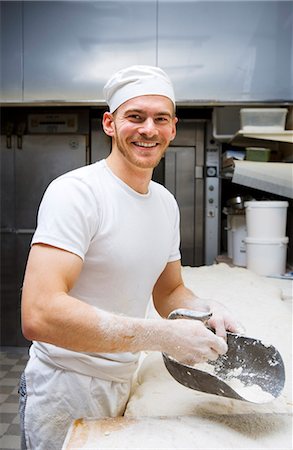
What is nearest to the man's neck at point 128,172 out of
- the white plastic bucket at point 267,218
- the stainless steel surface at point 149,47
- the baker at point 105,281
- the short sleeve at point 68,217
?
the baker at point 105,281

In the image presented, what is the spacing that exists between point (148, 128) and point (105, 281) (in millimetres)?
410

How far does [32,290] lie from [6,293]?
2671mm

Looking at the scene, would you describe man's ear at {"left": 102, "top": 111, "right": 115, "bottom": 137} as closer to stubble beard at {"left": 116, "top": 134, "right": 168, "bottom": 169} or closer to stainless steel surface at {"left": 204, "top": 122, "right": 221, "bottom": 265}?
stubble beard at {"left": 116, "top": 134, "right": 168, "bottom": 169}

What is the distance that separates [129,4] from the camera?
2.99 metres

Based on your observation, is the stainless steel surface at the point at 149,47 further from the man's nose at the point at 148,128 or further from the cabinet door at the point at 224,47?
the man's nose at the point at 148,128

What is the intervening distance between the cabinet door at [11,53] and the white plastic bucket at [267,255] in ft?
6.08

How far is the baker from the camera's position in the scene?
96cm

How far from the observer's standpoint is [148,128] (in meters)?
1.15

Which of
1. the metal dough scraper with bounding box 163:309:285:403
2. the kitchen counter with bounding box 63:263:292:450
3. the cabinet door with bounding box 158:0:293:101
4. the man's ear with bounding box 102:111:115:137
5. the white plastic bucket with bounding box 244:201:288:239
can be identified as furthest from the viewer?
the cabinet door with bounding box 158:0:293:101

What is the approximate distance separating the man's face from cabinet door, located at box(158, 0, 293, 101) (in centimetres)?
188

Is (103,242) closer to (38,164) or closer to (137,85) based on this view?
(137,85)

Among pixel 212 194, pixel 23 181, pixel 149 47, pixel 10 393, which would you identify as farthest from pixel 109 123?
pixel 23 181

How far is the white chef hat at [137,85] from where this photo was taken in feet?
3.88

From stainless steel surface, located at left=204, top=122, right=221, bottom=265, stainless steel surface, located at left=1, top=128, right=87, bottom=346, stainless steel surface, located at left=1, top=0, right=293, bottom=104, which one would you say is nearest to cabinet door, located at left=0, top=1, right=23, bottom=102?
stainless steel surface, located at left=1, top=0, right=293, bottom=104
